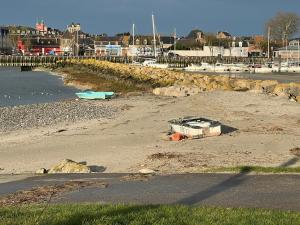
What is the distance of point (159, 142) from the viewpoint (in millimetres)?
18781

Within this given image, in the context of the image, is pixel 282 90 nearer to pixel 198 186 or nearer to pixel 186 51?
pixel 198 186

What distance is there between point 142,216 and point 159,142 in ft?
37.5

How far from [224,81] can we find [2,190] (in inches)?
1365

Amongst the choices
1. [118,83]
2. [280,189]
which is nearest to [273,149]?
[280,189]

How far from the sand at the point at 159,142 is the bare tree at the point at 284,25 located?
4400 inches

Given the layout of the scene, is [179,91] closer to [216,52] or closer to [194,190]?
[194,190]

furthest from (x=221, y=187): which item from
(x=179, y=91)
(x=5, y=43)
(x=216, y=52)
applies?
(x=5, y=43)

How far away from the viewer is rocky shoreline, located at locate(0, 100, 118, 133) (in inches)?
1005

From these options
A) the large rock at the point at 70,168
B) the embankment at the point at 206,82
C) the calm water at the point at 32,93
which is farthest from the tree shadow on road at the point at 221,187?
the calm water at the point at 32,93

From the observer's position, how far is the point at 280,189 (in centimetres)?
1035

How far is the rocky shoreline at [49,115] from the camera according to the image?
25.5 m

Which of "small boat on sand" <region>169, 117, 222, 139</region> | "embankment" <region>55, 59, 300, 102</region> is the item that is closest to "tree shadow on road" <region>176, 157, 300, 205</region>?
"small boat on sand" <region>169, 117, 222, 139</region>

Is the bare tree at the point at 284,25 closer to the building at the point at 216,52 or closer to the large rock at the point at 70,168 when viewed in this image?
the building at the point at 216,52

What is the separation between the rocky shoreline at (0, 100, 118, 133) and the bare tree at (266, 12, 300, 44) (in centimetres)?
10944
